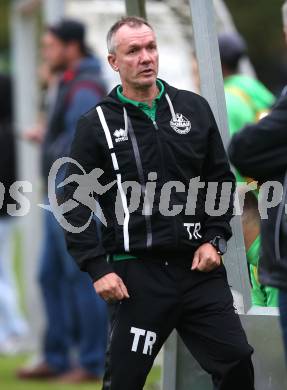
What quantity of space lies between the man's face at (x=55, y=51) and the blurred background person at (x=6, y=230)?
1.71 meters

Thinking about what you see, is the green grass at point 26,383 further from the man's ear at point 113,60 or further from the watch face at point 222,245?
the man's ear at point 113,60

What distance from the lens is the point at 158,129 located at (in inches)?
208

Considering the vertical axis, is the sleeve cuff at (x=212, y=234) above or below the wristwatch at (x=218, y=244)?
above

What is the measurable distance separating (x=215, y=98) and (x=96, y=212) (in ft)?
2.58

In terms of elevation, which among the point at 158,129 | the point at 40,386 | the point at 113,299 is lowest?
the point at 40,386

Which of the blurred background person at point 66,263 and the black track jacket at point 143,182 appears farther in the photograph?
the blurred background person at point 66,263

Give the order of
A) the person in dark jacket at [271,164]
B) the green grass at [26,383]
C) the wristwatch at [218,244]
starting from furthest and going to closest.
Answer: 1. the green grass at [26,383]
2. the wristwatch at [218,244]
3. the person in dark jacket at [271,164]

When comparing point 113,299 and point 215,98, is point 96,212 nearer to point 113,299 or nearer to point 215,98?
point 113,299

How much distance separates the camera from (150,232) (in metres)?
5.22

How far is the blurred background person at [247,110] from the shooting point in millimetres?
5828

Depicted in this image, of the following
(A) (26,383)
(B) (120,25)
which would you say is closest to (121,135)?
(B) (120,25)

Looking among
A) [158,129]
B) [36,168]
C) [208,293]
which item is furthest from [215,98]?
[36,168]

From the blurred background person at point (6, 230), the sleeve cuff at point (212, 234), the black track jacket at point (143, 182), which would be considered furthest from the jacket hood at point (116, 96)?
the blurred background person at point (6, 230)

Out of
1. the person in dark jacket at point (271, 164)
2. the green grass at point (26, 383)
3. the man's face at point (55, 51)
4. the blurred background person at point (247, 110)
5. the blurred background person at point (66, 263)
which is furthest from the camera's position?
the man's face at point (55, 51)
